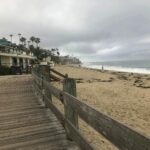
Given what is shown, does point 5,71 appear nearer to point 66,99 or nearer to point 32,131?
point 32,131

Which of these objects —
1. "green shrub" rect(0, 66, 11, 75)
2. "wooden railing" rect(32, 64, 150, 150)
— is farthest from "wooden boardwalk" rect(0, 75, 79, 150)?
"green shrub" rect(0, 66, 11, 75)

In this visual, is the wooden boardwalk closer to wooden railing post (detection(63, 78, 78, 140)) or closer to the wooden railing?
the wooden railing

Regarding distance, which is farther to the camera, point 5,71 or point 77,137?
point 5,71

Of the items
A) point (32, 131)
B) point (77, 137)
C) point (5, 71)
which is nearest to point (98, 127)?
point (77, 137)

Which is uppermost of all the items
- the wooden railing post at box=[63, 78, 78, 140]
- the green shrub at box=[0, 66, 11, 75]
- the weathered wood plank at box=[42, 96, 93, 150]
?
the wooden railing post at box=[63, 78, 78, 140]

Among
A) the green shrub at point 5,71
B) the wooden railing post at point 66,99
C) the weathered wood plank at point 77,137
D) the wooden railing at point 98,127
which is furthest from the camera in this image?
the green shrub at point 5,71

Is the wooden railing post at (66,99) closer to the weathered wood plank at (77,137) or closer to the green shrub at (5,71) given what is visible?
the weathered wood plank at (77,137)

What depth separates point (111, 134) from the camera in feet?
9.30

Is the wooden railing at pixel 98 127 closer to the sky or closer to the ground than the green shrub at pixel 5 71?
closer to the sky

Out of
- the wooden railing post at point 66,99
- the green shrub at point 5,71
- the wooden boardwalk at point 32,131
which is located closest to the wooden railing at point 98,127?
the wooden railing post at point 66,99

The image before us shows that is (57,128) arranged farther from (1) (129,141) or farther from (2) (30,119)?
(1) (129,141)

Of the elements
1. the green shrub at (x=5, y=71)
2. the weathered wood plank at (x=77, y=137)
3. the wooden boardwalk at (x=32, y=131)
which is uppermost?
the weathered wood plank at (x=77, y=137)

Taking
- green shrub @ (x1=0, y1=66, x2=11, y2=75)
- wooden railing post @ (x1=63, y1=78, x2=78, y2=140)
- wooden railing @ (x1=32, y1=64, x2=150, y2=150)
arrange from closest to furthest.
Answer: wooden railing @ (x1=32, y1=64, x2=150, y2=150) < wooden railing post @ (x1=63, y1=78, x2=78, y2=140) < green shrub @ (x1=0, y1=66, x2=11, y2=75)

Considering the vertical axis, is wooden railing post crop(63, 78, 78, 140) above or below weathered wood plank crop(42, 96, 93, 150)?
above
